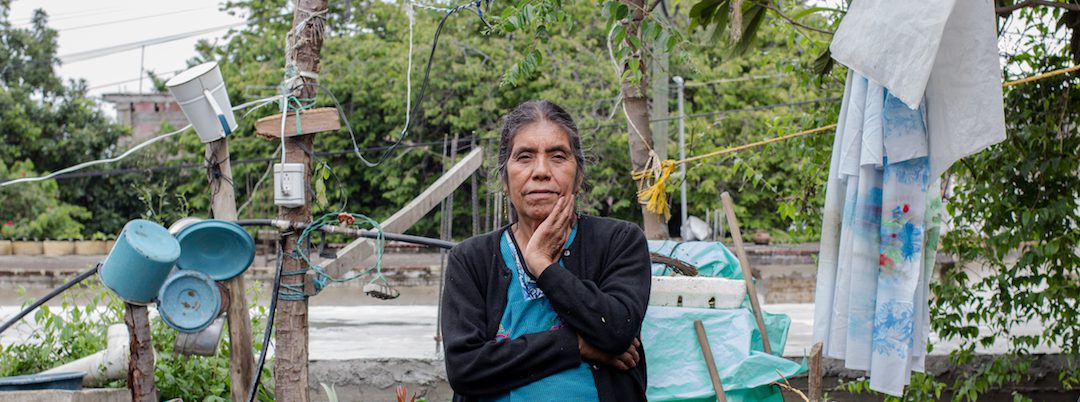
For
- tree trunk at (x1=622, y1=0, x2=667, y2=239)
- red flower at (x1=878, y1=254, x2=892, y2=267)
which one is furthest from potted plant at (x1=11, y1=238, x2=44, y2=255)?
red flower at (x1=878, y1=254, x2=892, y2=267)

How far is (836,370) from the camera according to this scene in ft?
15.8

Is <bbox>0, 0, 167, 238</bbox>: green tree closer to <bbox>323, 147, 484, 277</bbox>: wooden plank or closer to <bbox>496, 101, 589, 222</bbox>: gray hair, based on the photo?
<bbox>323, 147, 484, 277</bbox>: wooden plank

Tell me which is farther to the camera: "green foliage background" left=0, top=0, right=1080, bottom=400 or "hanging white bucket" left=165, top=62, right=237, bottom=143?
"green foliage background" left=0, top=0, right=1080, bottom=400

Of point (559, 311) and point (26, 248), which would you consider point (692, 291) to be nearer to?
point (559, 311)

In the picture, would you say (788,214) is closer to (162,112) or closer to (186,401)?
(186,401)

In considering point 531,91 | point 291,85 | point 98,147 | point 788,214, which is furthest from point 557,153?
point 98,147

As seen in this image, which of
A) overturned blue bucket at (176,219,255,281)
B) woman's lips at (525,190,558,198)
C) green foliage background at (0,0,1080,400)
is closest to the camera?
woman's lips at (525,190,558,198)

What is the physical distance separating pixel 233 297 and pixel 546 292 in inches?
70.6

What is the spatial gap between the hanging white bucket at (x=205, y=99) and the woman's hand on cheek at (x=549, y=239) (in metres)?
1.49

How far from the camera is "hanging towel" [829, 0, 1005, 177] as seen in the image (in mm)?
2627

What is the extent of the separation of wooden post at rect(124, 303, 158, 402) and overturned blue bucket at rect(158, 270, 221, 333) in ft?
0.32

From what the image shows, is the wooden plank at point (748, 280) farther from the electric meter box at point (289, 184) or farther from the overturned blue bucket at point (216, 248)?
the overturned blue bucket at point (216, 248)

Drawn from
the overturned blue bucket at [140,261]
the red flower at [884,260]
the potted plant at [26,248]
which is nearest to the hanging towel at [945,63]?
the red flower at [884,260]

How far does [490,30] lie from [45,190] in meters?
18.6
